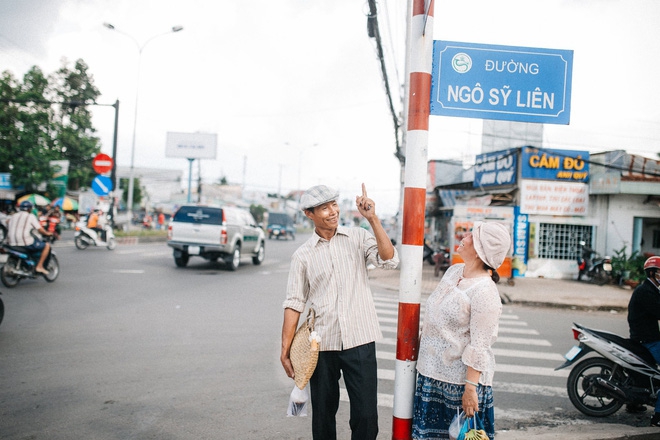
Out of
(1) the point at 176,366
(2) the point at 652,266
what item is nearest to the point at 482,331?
(2) the point at 652,266

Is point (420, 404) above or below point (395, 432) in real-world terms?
above

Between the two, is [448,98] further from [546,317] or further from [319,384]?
[546,317]

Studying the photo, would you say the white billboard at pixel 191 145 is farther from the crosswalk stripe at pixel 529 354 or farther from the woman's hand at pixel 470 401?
the woman's hand at pixel 470 401

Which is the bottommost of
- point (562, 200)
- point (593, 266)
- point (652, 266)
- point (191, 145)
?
point (593, 266)

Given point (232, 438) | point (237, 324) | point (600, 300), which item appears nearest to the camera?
point (232, 438)

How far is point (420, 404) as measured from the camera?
101 inches

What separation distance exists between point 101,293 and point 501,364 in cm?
753

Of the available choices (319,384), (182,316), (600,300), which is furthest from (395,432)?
(600,300)

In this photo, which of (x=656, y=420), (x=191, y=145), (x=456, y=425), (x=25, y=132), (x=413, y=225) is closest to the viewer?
(x=456, y=425)

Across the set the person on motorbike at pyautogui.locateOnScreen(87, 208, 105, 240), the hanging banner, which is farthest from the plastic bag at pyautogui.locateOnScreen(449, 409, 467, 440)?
the hanging banner

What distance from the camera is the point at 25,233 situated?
9836 millimetres

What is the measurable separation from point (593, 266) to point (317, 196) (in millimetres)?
15475

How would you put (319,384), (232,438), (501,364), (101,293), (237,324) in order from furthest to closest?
(101,293) < (237,324) < (501,364) < (232,438) < (319,384)

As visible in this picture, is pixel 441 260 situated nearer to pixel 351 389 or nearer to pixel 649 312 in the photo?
pixel 649 312
